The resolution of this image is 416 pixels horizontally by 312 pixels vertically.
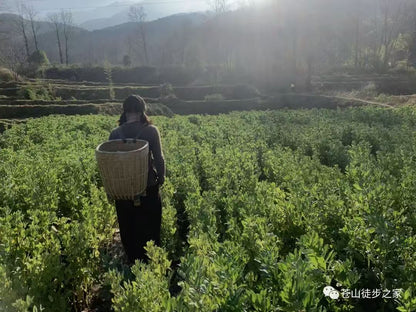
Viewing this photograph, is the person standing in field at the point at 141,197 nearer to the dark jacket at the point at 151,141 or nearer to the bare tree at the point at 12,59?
the dark jacket at the point at 151,141

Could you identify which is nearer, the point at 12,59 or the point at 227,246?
→ the point at 227,246

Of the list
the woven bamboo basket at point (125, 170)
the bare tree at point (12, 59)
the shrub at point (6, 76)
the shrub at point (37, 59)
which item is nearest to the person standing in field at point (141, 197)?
the woven bamboo basket at point (125, 170)

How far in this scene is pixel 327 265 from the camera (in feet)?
9.58

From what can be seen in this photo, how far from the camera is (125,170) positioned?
11.7 ft

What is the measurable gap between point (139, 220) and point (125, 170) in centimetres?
88

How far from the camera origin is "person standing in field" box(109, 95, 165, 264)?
4059mm

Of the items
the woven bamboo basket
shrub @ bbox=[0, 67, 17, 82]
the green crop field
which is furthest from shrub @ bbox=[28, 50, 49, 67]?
the woven bamboo basket

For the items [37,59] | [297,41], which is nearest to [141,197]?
[297,41]

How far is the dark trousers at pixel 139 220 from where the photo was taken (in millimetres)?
4191

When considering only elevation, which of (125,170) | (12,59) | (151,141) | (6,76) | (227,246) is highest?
(12,59)

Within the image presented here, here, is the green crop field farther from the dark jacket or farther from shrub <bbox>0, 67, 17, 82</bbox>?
shrub <bbox>0, 67, 17, 82</bbox>

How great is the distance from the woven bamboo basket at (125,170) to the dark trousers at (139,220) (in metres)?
0.39

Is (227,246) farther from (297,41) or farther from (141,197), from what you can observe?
(297,41)

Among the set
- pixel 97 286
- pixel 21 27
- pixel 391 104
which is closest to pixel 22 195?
pixel 97 286
